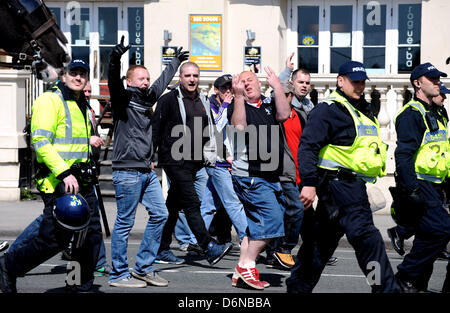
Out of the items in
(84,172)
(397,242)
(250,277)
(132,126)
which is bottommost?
(250,277)

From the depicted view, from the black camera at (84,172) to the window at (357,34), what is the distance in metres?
10.6

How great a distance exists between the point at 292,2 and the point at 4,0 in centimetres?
997

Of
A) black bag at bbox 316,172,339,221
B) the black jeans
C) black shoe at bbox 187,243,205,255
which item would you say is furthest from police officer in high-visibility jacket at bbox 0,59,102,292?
black shoe at bbox 187,243,205,255

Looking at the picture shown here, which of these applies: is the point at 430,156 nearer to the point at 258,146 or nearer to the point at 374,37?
the point at 258,146

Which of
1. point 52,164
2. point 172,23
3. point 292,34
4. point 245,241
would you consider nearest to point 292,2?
point 292,34

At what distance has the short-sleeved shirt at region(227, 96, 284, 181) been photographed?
24.8 ft

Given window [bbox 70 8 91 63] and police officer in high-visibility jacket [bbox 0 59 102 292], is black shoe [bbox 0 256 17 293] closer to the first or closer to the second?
police officer in high-visibility jacket [bbox 0 59 102 292]

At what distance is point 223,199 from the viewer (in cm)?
943

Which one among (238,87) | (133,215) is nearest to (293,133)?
(238,87)

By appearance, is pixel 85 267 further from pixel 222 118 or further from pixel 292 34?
pixel 292 34

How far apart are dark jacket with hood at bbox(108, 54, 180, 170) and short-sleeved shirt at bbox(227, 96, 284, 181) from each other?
782mm

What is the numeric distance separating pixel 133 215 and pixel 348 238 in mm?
2371

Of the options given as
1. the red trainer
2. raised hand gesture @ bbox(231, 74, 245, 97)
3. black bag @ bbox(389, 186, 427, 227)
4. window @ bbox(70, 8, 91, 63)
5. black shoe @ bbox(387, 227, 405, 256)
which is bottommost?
the red trainer
